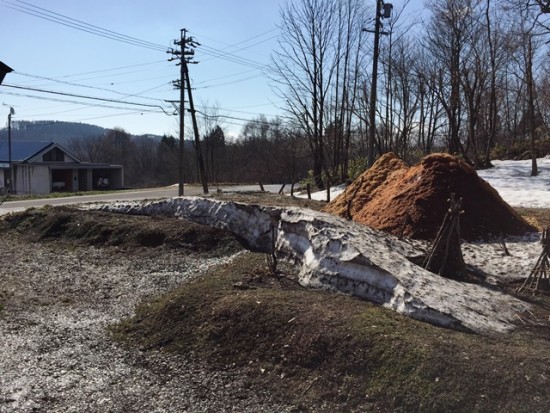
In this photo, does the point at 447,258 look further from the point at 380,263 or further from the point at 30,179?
the point at 30,179

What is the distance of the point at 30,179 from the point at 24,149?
441cm

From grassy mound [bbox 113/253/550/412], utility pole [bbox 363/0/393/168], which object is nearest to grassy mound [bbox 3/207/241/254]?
grassy mound [bbox 113/253/550/412]

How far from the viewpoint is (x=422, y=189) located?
8469 mm

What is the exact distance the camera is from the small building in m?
50.8

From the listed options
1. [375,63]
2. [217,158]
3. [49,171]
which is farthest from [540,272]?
[217,158]

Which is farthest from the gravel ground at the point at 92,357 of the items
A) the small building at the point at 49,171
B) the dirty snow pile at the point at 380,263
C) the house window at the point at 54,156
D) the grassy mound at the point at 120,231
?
the house window at the point at 54,156

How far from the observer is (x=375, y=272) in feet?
17.9

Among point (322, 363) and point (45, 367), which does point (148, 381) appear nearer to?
point (45, 367)

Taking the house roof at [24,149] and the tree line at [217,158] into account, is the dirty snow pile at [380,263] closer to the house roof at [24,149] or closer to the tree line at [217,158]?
the tree line at [217,158]

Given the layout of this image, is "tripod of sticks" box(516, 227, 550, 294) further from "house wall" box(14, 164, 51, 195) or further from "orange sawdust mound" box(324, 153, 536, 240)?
"house wall" box(14, 164, 51, 195)

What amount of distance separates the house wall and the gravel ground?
47.3 m

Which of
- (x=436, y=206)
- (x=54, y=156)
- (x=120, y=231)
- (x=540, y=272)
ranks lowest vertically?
(x=540, y=272)

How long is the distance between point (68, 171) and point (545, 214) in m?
52.5

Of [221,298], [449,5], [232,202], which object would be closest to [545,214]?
[232,202]
